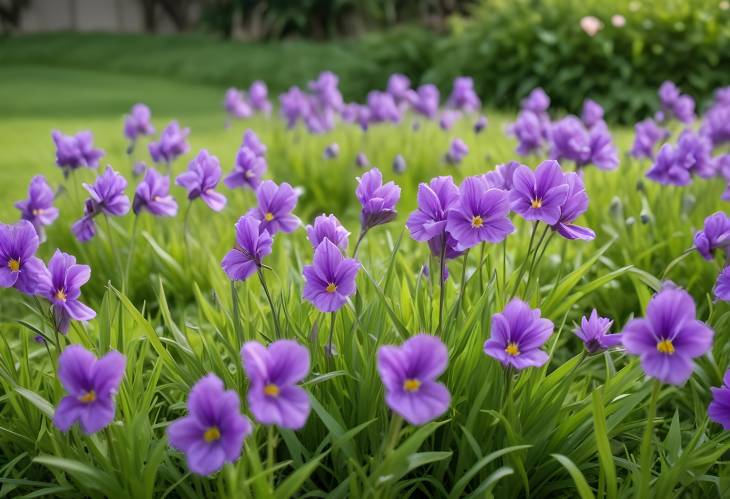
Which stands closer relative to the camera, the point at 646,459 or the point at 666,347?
the point at 666,347

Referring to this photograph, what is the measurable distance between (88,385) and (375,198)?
0.71 meters

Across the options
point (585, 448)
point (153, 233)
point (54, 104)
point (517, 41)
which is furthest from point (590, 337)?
point (54, 104)

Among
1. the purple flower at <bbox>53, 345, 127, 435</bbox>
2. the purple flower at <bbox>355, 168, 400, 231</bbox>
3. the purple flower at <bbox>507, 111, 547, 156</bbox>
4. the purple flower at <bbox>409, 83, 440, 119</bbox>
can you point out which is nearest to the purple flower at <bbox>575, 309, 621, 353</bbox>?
the purple flower at <bbox>355, 168, 400, 231</bbox>

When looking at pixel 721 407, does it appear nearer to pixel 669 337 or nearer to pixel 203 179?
pixel 669 337

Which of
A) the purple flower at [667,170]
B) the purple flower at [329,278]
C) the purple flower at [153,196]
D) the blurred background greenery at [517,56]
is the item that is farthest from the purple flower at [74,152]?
the blurred background greenery at [517,56]

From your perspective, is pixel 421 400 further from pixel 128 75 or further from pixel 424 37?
pixel 128 75

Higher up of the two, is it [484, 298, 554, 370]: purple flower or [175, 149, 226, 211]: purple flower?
[484, 298, 554, 370]: purple flower

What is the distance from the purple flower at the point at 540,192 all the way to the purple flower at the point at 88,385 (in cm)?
82

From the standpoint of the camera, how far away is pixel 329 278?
138 cm

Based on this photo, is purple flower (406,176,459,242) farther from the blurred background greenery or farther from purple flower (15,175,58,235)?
the blurred background greenery

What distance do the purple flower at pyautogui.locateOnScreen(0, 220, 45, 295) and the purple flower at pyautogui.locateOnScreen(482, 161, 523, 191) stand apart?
95 cm

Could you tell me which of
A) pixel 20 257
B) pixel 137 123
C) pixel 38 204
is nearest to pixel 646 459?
pixel 20 257

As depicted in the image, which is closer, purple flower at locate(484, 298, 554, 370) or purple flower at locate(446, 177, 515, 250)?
purple flower at locate(484, 298, 554, 370)

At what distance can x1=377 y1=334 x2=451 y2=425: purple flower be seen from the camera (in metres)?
1.06
